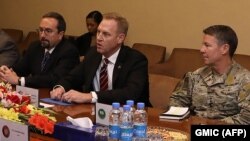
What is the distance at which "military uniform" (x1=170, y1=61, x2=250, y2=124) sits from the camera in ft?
10.1

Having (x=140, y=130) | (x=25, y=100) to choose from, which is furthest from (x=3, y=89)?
(x=140, y=130)

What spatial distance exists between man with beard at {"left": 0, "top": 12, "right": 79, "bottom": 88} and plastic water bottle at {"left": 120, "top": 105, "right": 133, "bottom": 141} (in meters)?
1.76

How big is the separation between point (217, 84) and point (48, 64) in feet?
5.12

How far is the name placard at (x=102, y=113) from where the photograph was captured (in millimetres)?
2408

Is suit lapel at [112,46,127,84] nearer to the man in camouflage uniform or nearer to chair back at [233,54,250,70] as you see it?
the man in camouflage uniform

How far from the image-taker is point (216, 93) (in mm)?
3189

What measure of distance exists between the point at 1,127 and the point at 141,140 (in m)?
0.67

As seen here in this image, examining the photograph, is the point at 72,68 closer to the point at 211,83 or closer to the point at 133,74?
the point at 133,74

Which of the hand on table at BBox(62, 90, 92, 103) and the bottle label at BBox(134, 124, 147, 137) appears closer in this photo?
the bottle label at BBox(134, 124, 147, 137)

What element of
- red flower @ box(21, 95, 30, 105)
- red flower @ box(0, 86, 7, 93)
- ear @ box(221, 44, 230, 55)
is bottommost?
red flower @ box(21, 95, 30, 105)

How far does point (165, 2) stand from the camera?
6191mm

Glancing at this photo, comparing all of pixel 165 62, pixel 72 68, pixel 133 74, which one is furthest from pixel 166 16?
pixel 133 74

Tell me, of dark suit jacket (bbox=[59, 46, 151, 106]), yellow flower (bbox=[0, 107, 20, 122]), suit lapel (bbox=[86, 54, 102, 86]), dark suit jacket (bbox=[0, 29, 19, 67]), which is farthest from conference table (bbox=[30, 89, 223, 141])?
dark suit jacket (bbox=[0, 29, 19, 67])

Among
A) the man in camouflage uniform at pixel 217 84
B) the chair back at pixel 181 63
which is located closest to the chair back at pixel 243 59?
the chair back at pixel 181 63
